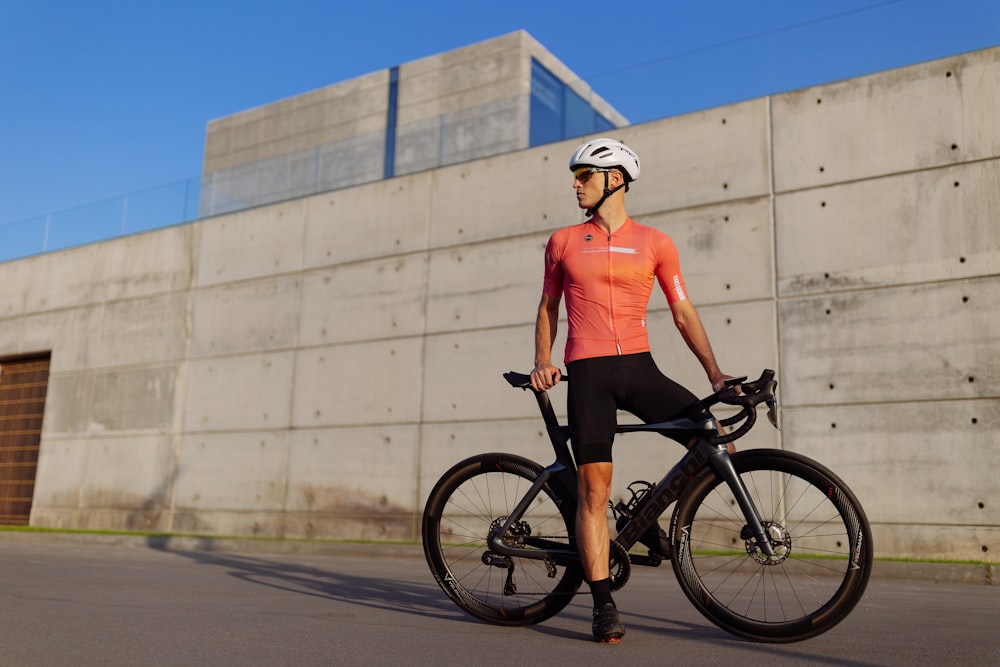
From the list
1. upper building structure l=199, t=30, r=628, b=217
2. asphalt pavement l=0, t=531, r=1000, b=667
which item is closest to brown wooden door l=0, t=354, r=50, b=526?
upper building structure l=199, t=30, r=628, b=217

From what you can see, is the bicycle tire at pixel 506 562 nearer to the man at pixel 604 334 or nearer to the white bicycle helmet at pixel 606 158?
the man at pixel 604 334

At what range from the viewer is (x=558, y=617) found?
466cm

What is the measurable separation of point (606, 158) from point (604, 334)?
758 millimetres

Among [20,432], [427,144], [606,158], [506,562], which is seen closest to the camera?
[606,158]

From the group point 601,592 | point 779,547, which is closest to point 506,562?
point 601,592

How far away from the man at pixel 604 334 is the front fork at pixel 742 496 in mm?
261

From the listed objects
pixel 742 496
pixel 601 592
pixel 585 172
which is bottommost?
pixel 601 592

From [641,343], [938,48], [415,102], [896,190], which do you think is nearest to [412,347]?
[896,190]

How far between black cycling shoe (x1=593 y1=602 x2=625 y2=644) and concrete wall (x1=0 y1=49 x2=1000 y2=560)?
21.7ft

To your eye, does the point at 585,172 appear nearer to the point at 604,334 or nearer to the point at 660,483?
the point at 604,334

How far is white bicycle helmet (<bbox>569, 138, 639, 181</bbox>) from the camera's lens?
408cm

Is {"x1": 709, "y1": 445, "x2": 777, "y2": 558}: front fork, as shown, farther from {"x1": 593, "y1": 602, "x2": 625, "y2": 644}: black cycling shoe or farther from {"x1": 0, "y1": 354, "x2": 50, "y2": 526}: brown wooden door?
{"x1": 0, "y1": 354, "x2": 50, "y2": 526}: brown wooden door

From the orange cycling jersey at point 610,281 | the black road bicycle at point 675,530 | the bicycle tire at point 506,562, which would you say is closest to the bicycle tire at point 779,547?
the black road bicycle at point 675,530

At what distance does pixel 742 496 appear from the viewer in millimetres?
3602
